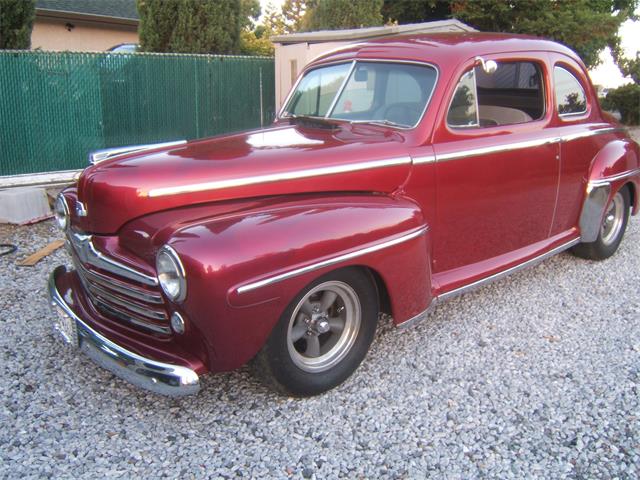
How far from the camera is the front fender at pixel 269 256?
2.46 metres

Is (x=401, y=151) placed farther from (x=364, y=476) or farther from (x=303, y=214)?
(x=364, y=476)

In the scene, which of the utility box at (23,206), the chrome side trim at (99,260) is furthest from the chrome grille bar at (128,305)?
the utility box at (23,206)

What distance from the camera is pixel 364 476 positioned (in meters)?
2.51

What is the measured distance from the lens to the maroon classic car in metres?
2.58

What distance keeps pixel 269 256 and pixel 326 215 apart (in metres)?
0.42

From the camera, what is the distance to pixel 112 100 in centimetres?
779

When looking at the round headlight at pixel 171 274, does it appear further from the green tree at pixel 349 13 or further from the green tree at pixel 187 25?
the green tree at pixel 349 13

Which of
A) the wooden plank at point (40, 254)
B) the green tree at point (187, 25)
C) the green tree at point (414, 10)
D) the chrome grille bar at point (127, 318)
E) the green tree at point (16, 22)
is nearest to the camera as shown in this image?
the chrome grille bar at point (127, 318)

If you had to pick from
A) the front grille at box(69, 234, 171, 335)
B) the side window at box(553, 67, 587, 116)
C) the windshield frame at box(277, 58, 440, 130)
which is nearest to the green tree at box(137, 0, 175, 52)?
the windshield frame at box(277, 58, 440, 130)

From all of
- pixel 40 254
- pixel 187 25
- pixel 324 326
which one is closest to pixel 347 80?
pixel 324 326

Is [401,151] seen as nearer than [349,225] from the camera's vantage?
No

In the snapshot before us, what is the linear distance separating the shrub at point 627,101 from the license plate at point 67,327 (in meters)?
16.7

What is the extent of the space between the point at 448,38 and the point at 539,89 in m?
0.85

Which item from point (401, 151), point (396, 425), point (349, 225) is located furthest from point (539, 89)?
point (396, 425)
